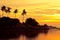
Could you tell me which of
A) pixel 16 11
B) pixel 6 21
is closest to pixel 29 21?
pixel 16 11

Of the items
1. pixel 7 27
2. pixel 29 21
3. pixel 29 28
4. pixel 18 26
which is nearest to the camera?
pixel 7 27

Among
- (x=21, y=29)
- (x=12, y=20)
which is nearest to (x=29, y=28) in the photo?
(x=21, y=29)

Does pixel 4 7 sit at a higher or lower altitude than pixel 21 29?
higher

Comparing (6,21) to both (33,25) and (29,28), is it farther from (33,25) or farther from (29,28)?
(33,25)

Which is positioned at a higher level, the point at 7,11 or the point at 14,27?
the point at 7,11

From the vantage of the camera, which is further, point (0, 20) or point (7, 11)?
point (7, 11)

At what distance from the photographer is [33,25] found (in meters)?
183

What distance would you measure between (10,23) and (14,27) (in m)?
3.45

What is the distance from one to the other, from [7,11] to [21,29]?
15663mm

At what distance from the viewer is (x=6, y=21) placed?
141 meters

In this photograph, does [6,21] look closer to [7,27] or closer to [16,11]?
[7,27]

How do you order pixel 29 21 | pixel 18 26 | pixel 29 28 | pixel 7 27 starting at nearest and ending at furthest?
1. pixel 7 27
2. pixel 18 26
3. pixel 29 28
4. pixel 29 21

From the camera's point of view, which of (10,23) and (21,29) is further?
(21,29)

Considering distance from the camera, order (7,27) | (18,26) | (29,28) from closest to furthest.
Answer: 1. (7,27)
2. (18,26)
3. (29,28)
